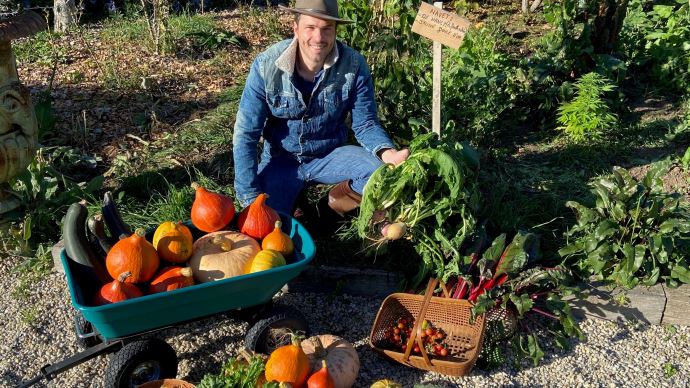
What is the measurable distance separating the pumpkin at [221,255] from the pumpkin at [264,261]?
3cm

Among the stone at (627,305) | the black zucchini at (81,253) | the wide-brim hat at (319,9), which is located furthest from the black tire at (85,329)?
the stone at (627,305)

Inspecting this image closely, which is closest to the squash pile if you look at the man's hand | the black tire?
the black tire

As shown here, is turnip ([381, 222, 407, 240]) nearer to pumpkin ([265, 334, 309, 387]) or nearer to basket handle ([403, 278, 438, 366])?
basket handle ([403, 278, 438, 366])

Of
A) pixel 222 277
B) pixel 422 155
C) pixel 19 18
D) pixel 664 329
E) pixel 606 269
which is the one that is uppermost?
pixel 19 18

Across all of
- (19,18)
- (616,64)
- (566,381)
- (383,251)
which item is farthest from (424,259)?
(616,64)

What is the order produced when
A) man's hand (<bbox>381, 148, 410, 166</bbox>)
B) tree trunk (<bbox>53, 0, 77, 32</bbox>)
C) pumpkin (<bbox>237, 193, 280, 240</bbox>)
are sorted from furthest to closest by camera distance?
tree trunk (<bbox>53, 0, 77, 32</bbox>) → man's hand (<bbox>381, 148, 410, 166</bbox>) → pumpkin (<bbox>237, 193, 280, 240</bbox>)

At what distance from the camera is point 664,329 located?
3625 mm

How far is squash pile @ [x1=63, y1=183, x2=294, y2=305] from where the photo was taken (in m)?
2.89

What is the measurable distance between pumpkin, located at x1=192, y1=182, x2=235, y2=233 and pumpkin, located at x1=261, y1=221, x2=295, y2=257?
25 cm

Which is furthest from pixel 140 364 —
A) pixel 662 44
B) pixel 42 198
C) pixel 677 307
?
pixel 662 44

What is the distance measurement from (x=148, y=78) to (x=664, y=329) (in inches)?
180

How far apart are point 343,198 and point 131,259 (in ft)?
4.42

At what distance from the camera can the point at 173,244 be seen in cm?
305

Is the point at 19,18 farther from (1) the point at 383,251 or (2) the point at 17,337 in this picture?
(1) the point at 383,251
